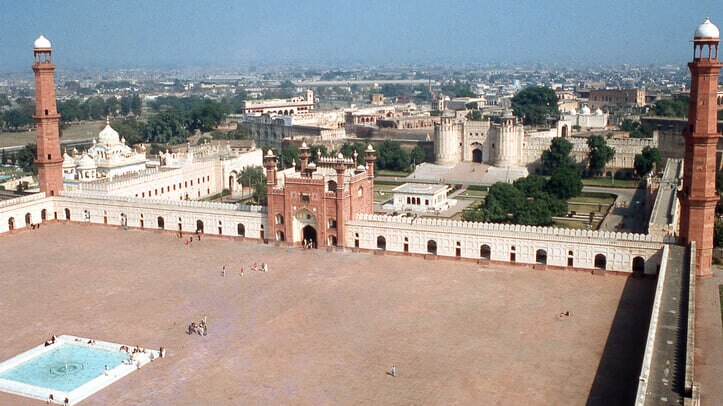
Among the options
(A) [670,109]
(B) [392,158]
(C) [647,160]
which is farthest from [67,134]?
(A) [670,109]

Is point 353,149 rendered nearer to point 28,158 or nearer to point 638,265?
point 28,158

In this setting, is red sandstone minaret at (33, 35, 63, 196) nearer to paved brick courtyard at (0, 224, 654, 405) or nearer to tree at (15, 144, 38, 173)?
paved brick courtyard at (0, 224, 654, 405)

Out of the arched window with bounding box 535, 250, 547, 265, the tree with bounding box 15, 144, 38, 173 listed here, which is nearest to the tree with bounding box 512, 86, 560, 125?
the tree with bounding box 15, 144, 38, 173

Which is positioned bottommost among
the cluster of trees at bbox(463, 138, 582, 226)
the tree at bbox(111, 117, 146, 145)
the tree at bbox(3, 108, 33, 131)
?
the cluster of trees at bbox(463, 138, 582, 226)

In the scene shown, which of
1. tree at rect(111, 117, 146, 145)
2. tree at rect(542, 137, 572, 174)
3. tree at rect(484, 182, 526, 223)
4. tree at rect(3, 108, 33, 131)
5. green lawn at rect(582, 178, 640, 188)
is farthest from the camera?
tree at rect(3, 108, 33, 131)

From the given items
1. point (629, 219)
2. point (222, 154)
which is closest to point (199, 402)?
point (629, 219)

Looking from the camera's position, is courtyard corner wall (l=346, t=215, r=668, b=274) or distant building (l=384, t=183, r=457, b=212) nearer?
courtyard corner wall (l=346, t=215, r=668, b=274)

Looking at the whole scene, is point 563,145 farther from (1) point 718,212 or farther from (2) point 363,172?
(2) point 363,172
